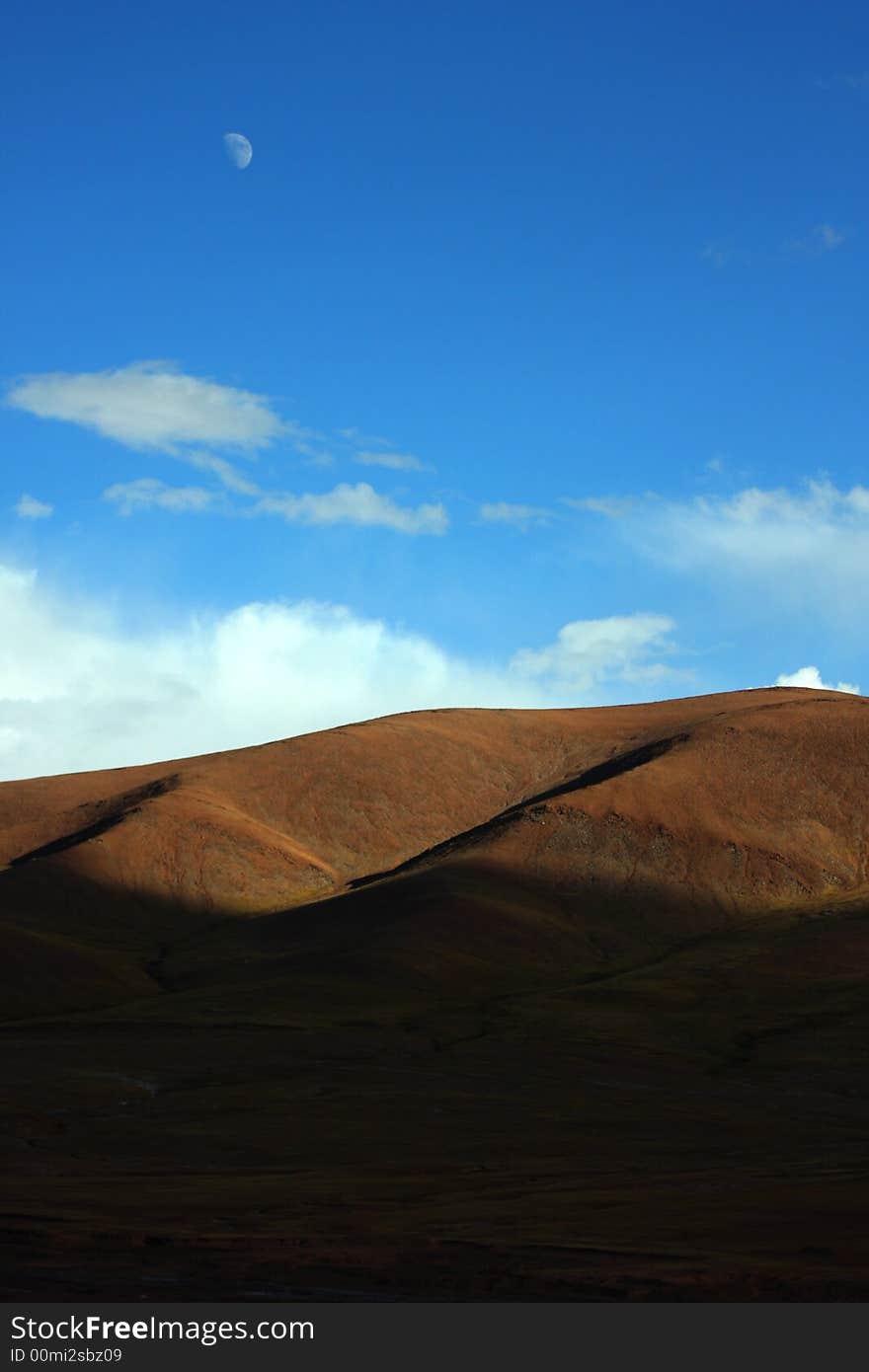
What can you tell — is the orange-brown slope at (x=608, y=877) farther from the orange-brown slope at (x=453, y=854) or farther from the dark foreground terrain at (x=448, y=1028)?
the dark foreground terrain at (x=448, y=1028)

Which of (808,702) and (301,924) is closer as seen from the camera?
(301,924)

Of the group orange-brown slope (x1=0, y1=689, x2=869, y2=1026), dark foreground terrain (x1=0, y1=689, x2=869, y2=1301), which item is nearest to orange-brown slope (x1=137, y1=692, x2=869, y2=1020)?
orange-brown slope (x1=0, y1=689, x2=869, y2=1026)

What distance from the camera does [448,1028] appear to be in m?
88.5

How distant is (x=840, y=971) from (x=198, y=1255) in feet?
293

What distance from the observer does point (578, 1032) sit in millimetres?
85000

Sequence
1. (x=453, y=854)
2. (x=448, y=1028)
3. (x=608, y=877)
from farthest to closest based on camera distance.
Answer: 1. (x=453, y=854)
2. (x=608, y=877)
3. (x=448, y=1028)

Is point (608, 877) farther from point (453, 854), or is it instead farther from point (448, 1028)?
point (448, 1028)

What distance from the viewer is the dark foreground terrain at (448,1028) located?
26109mm

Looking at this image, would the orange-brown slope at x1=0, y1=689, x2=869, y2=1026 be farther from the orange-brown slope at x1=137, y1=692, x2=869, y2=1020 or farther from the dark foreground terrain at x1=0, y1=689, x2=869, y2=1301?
the dark foreground terrain at x1=0, y1=689, x2=869, y2=1301

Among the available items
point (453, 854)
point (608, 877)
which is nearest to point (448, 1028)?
A: point (608, 877)

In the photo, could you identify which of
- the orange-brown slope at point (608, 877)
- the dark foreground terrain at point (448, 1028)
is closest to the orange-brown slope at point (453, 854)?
the orange-brown slope at point (608, 877)

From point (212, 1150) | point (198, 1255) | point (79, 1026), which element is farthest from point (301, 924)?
point (198, 1255)
